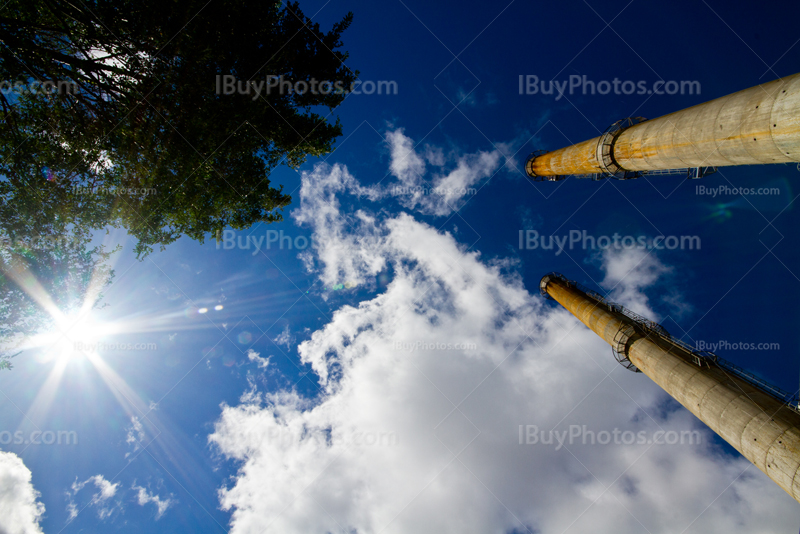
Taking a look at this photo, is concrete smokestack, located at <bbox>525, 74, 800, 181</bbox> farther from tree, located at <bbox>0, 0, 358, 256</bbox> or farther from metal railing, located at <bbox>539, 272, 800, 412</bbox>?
tree, located at <bbox>0, 0, 358, 256</bbox>

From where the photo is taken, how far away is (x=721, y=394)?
8.66 meters

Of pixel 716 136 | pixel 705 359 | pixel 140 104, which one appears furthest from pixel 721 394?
pixel 140 104

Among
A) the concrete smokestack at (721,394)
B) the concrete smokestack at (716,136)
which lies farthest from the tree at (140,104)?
the concrete smokestack at (721,394)

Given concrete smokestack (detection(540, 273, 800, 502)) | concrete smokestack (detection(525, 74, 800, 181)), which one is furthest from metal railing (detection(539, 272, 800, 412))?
concrete smokestack (detection(525, 74, 800, 181))

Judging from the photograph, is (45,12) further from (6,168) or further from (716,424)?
(716,424)

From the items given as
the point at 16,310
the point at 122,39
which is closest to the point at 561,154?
the point at 122,39

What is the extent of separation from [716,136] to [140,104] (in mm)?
19267

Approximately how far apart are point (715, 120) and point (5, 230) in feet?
76.8

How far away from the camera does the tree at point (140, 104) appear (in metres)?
8.79

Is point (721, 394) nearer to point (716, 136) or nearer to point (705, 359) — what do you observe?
point (705, 359)

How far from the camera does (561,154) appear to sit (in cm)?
1731

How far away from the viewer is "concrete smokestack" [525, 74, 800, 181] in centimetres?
599

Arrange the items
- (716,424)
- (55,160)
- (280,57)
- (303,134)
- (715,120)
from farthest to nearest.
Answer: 1. (303,134)
2. (280,57)
3. (55,160)
4. (716,424)
5. (715,120)

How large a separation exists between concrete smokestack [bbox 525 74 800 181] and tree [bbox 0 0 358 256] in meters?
15.3
